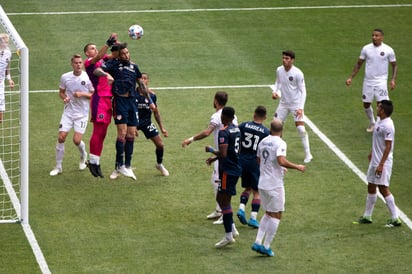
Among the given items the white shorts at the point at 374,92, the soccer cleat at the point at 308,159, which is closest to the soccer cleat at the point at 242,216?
the soccer cleat at the point at 308,159

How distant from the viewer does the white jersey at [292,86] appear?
21.7m

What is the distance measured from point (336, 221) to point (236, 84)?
8.49m

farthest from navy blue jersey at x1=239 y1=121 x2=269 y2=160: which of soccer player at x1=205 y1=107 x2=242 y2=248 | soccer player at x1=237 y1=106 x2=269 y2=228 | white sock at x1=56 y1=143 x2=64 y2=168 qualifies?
white sock at x1=56 y1=143 x2=64 y2=168

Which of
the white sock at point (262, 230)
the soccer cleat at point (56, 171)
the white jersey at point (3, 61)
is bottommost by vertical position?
the soccer cleat at point (56, 171)

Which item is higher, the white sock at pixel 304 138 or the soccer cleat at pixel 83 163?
the white sock at pixel 304 138

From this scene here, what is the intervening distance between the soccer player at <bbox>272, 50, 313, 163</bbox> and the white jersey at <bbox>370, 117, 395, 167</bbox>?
11.9 feet

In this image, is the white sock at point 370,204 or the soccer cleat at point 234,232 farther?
the white sock at point 370,204

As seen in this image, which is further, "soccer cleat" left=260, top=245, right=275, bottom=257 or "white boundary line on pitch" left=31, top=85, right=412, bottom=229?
"white boundary line on pitch" left=31, top=85, right=412, bottom=229

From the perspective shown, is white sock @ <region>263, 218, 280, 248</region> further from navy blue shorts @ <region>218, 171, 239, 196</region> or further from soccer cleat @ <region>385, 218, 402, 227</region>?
soccer cleat @ <region>385, 218, 402, 227</region>

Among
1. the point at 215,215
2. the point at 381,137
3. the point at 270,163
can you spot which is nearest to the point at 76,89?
the point at 215,215

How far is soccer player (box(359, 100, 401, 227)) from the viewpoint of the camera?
17734mm

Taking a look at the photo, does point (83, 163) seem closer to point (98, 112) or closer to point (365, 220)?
point (98, 112)

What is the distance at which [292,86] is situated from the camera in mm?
21734

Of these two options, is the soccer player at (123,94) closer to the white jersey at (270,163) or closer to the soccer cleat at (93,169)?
the soccer cleat at (93,169)
